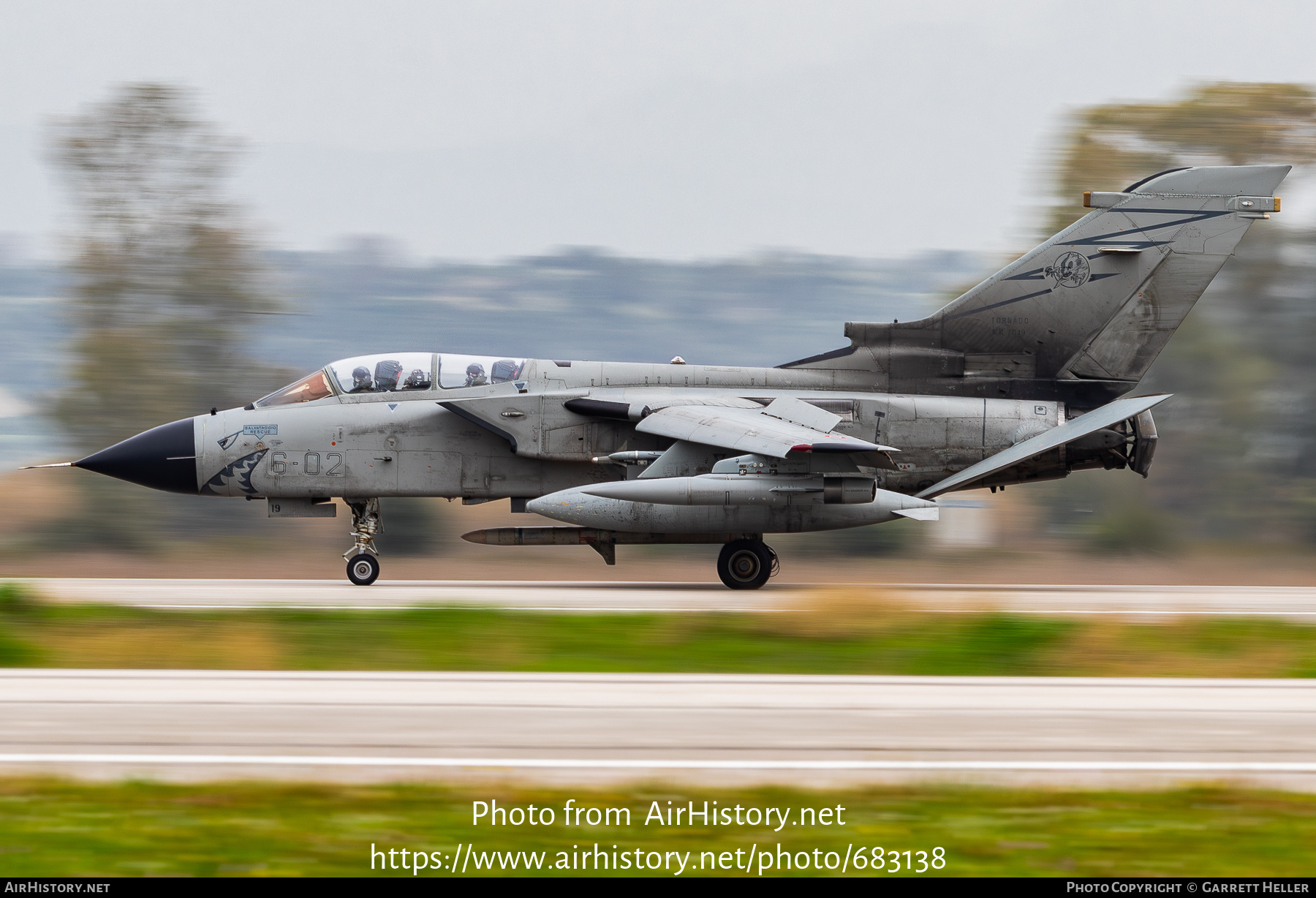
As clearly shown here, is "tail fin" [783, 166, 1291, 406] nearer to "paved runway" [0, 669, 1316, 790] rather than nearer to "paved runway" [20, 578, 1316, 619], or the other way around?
"paved runway" [20, 578, 1316, 619]

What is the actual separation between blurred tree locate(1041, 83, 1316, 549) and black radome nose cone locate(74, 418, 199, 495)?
17239 mm

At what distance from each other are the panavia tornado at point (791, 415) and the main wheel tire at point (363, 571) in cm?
3

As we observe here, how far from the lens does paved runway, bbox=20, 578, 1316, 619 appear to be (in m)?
14.0

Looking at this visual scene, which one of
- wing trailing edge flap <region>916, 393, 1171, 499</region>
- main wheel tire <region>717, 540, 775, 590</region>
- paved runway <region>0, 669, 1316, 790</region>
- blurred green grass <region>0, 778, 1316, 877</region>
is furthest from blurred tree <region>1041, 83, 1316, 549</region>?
blurred green grass <region>0, 778, 1316, 877</region>

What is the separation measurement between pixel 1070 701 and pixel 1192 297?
414 inches

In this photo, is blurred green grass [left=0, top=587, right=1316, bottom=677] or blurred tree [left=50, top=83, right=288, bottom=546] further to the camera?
blurred tree [left=50, top=83, right=288, bottom=546]

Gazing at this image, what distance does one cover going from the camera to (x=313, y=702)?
794cm

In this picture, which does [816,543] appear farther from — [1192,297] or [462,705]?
[462,705]

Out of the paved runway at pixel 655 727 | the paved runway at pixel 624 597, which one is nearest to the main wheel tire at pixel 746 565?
the paved runway at pixel 624 597

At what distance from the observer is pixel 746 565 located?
16.5 m

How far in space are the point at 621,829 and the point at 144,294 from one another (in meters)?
24.1

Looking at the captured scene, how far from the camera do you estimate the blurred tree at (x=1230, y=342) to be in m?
26.4

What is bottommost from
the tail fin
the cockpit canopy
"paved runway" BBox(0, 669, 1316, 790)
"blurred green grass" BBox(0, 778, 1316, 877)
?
"paved runway" BBox(0, 669, 1316, 790)
